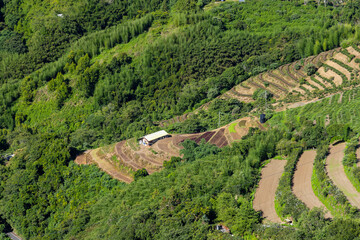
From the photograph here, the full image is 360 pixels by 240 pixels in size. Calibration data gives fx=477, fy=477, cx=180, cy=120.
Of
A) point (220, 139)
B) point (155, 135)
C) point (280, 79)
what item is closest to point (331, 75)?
point (280, 79)

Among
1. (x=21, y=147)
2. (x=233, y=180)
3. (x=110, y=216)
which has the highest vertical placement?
(x=233, y=180)

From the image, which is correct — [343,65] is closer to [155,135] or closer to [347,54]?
[347,54]

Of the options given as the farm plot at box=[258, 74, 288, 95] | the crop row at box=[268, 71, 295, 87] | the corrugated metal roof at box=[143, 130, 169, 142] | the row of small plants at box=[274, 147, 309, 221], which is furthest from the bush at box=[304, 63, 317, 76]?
the row of small plants at box=[274, 147, 309, 221]

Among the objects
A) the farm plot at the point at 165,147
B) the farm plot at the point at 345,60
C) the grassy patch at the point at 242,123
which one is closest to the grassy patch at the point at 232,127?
the grassy patch at the point at 242,123

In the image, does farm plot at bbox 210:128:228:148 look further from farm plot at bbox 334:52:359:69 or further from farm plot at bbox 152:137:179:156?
farm plot at bbox 334:52:359:69

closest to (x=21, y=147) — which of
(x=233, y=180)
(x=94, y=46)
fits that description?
(x=94, y=46)

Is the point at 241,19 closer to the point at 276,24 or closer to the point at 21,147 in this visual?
the point at 276,24
